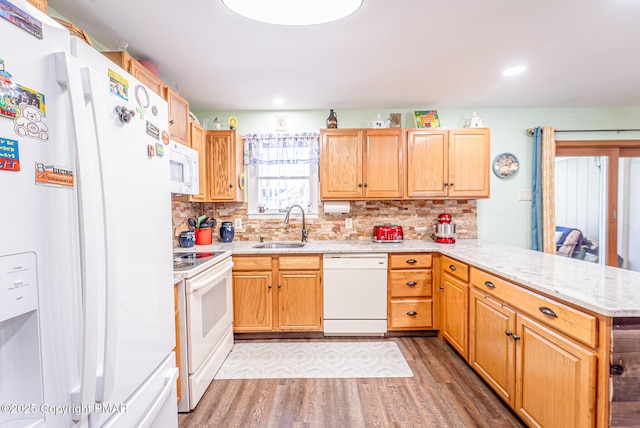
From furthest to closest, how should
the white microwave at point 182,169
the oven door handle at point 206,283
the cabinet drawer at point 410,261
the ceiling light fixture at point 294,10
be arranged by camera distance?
the cabinet drawer at point 410,261
the white microwave at point 182,169
the oven door handle at point 206,283
the ceiling light fixture at point 294,10

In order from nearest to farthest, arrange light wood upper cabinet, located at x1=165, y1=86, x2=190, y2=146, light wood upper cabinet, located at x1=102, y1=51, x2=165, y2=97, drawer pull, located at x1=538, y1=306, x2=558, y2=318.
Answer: drawer pull, located at x1=538, y1=306, x2=558, y2=318 → light wood upper cabinet, located at x1=102, y1=51, x2=165, y2=97 → light wood upper cabinet, located at x1=165, y1=86, x2=190, y2=146

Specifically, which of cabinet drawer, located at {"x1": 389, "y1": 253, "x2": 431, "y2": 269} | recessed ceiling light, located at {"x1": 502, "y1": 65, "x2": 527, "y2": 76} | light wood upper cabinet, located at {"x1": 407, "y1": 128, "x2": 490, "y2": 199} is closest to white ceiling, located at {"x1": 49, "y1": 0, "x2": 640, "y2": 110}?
recessed ceiling light, located at {"x1": 502, "y1": 65, "x2": 527, "y2": 76}

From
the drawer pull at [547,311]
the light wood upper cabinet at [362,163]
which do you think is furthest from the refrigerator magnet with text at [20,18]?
the light wood upper cabinet at [362,163]

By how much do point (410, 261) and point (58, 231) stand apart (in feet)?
8.84

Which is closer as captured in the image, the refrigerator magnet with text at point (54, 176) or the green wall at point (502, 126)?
the refrigerator magnet with text at point (54, 176)

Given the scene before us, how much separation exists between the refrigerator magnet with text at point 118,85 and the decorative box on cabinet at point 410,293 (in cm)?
249

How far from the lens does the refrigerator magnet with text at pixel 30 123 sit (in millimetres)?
543

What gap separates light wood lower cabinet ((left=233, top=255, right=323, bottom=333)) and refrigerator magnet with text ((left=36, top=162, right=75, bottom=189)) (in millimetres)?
2200

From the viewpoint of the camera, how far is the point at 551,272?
1.70 metres

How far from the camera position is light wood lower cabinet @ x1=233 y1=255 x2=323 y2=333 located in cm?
277

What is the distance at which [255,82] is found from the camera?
2.56 metres

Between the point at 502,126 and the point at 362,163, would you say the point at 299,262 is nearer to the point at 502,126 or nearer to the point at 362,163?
the point at 362,163

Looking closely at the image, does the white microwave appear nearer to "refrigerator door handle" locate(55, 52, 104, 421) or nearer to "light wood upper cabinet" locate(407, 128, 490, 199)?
"refrigerator door handle" locate(55, 52, 104, 421)

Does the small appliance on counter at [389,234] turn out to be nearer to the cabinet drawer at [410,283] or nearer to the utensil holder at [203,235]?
the cabinet drawer at [410,283]
